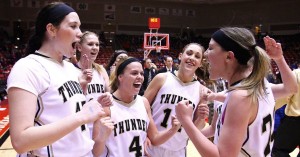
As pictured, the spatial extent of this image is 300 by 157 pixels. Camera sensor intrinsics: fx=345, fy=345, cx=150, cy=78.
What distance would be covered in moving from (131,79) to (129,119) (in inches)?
14.0

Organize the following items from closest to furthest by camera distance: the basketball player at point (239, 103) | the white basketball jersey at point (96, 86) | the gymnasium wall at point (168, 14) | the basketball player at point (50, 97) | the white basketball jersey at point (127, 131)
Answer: the basketball player at point (50, 97)
the basketball player at point (239, 103)
the white basketball jersey at point (127, 131)
the white basketball jersey at point (96, 86)
the gymnasium wall at point (168, 14)

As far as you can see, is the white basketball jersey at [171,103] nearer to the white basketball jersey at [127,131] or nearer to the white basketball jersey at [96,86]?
the white basketball jersey at [127,131]

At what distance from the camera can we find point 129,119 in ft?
9.76

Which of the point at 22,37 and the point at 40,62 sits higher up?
the point at 40,62

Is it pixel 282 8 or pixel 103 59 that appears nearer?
pixel 103 59

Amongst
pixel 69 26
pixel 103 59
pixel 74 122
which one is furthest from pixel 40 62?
pixel 103 59

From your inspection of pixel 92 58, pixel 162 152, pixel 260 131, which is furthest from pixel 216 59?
pixel 92 58

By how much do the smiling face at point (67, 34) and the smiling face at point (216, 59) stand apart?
2.58ft

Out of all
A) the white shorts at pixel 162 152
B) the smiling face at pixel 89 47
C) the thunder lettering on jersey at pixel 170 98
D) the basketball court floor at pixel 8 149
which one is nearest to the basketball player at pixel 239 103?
the thunder lettering on jersey at pixel 170 98

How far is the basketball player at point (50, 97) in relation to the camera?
166 centimetres

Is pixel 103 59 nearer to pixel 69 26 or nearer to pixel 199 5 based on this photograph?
pixel 199 5

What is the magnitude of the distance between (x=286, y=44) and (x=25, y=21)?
1862 centimetres

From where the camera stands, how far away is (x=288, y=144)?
4500 millimetres

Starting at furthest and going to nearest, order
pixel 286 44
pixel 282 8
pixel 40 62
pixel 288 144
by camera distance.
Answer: pixel 282 8
pixel 286 44
pixel 288 144
pixel 40 62
